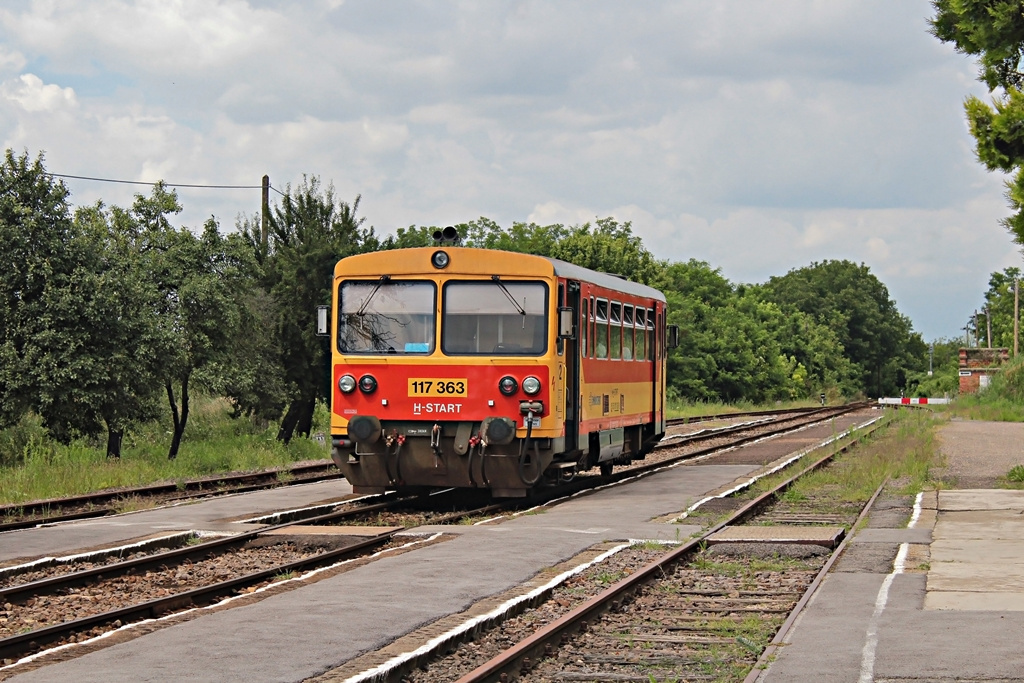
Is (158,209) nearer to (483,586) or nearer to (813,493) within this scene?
(813,493)

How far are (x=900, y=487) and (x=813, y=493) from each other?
1379 millimetres

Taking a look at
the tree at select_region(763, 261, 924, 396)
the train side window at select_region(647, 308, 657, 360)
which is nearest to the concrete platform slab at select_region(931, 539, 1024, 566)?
the train side window at select_region(647, 308, 657, 360)

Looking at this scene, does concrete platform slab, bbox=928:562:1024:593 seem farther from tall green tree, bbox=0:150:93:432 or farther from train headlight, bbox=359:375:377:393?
tall green tree, bbox=0:150:93:432

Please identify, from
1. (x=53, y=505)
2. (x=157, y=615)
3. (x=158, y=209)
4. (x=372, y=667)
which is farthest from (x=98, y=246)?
(x=372, y=667)

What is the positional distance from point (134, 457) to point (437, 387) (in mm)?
13835

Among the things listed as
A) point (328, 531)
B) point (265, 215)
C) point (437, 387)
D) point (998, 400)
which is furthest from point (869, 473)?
point (998, 400)

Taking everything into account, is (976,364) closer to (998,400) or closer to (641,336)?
(998,400)

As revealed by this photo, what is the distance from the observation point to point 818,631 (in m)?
8.76

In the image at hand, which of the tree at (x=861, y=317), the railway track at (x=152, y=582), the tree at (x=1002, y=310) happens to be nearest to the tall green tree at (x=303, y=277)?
the railway track at (x=152, y=582)

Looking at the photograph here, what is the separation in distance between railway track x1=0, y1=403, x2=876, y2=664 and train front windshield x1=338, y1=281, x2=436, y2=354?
2.25 m

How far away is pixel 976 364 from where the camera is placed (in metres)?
77.6

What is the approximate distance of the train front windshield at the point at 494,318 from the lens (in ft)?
55.9

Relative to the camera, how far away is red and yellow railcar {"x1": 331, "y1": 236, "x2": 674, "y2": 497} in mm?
16938

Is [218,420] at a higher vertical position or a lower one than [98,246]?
lower
